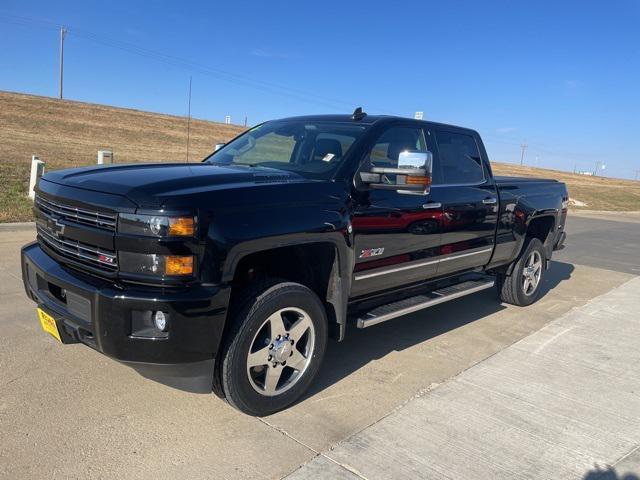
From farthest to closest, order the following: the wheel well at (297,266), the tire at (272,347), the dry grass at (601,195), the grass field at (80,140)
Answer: the dry grass at (601,195)
the grass field at (80,140)
the wheel well at (297,266)
the tire at (272,347)

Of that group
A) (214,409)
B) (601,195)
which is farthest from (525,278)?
(601,195)

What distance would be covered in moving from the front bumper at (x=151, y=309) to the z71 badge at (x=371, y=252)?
3.98 feet

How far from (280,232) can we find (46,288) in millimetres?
1527

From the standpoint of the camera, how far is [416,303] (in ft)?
14.3

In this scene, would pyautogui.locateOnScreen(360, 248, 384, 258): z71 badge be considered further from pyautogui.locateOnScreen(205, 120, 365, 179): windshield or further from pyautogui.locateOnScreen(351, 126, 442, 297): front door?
pyautogui.locateOnScreen(205, 120, 365, 179): windshield

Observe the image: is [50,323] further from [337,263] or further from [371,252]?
[371,252]

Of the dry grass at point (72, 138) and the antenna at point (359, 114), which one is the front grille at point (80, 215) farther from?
the dry grass at point (72, 138)

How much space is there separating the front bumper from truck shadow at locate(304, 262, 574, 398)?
1098 millimetres

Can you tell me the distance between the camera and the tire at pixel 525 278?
6051mm

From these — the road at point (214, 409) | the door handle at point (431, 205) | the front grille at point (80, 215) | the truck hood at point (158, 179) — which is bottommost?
the road at point (214, 409)

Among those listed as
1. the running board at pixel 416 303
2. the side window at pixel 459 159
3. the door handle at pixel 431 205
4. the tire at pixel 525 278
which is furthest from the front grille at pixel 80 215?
the tire at pixel 525 278

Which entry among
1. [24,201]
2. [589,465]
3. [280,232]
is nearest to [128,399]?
[280,232]

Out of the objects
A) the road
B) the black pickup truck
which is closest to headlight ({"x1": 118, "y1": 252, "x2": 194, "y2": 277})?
the black pickup truck

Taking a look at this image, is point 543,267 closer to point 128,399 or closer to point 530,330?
point 530,330
